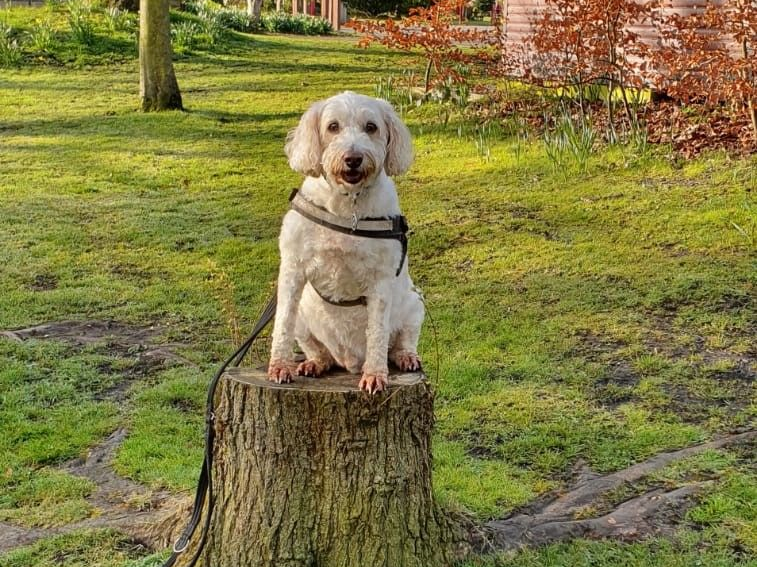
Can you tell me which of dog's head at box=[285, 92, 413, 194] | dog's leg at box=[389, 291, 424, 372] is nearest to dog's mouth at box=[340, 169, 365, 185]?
dog's head at box=[285, 92, 413, 194]

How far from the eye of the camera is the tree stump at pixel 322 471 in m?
3.08

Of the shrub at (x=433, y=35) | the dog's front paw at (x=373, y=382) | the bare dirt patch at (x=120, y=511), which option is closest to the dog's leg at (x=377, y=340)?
the dog's front paw at (x=373, y=382)

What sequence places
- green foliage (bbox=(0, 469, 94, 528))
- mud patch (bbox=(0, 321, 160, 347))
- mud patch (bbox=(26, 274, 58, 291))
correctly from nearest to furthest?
green foliage (bbox=(0, 469, 94, 528))
mud patch (bbox=(0, 321, 160, 347))
mud patch (bbox=(26, 274, 58, 291))

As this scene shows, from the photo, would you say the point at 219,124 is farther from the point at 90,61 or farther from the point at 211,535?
the point at 211,535

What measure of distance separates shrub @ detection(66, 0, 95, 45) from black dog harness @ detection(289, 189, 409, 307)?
15633mm

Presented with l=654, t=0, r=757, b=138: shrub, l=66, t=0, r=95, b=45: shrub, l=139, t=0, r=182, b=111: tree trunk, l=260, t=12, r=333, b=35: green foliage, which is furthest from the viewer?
l=260, t=12, r=333, b=35: green foliage

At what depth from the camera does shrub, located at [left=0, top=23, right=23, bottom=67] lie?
15773 mm

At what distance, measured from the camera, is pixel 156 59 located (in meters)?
13.1

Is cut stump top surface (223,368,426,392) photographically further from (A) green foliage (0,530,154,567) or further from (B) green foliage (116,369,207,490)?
(B) green foliage (116,369,207,490)

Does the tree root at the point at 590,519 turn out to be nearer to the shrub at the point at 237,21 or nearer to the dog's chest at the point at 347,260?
the dog's chest at the point at 347,260

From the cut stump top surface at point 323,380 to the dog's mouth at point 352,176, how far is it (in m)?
0.74

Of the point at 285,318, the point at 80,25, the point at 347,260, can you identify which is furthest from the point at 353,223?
the point at 80,25

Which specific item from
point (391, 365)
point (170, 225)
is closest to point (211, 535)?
point (391, 365)

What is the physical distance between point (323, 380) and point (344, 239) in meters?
0.55
